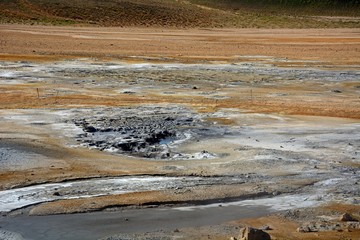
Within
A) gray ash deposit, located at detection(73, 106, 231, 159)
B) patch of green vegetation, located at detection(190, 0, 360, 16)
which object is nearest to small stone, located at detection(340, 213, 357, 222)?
gray ash deposit, located at detection(73, 106, 231, 159)

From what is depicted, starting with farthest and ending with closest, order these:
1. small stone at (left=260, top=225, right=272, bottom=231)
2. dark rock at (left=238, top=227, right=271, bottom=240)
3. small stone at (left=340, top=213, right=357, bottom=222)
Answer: small stone at (left=340, top=213, right=357, bottom=222) → small stone at (left=260, top=225, right=272, bottom=231) → dark rock at (left=238, top=227, right=271, bottom=240)

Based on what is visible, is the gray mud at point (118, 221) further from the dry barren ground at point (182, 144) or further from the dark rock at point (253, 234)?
the dark rock at point (253, 234)

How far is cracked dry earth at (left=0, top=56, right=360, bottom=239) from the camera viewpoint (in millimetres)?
11648

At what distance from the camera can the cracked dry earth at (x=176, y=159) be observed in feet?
38.2

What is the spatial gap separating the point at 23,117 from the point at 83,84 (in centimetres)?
743

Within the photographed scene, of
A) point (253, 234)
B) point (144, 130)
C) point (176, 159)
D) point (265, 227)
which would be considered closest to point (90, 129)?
point (144, 130)

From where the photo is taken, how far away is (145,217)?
11859 mm

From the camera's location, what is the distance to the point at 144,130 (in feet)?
60.1

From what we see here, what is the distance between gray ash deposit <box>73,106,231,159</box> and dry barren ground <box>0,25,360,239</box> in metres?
0.05

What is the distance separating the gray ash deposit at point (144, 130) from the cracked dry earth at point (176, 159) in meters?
0.03

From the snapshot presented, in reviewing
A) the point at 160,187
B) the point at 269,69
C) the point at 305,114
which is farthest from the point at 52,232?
the point at 269,69

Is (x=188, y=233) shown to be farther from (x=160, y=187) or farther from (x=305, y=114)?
(x=305, y=114)

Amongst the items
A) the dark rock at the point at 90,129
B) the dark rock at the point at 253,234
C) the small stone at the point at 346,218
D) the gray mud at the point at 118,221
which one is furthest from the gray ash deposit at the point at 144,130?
the dark rock at the point at 253,234

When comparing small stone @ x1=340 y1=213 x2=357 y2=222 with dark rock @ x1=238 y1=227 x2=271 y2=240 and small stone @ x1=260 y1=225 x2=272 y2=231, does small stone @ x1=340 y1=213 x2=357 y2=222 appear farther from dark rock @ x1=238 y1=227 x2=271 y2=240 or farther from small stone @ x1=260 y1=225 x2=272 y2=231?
dark rock @ x1=238 y1=227 x2=271 y2=240
